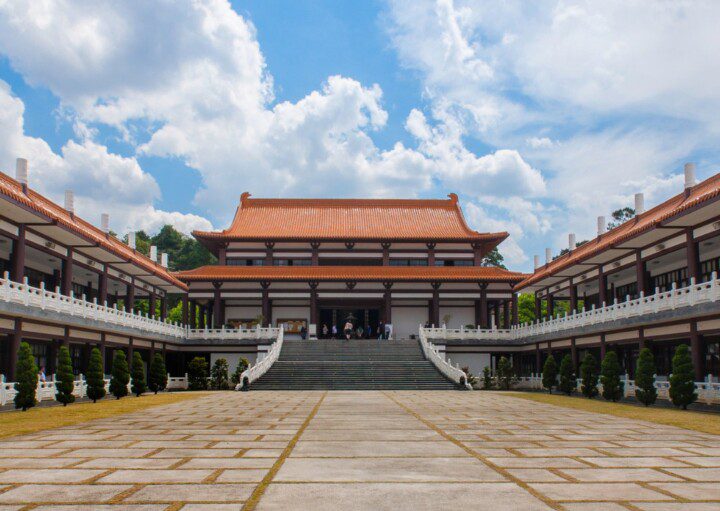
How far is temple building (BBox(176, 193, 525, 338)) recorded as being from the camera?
4100cm

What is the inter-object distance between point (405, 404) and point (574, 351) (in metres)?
16.4

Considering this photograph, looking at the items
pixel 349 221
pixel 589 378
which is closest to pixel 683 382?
pixel 589 378

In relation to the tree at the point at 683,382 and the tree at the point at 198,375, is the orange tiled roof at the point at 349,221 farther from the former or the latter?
the tree at the point at 683,382

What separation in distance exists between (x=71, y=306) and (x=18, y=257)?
2.49 m

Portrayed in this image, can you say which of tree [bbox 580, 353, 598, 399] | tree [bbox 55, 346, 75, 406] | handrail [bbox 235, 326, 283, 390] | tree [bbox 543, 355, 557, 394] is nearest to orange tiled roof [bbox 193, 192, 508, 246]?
handrail [bbox 235, 326, 283, 390]

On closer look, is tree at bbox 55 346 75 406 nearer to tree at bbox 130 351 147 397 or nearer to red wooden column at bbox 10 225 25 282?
red wooden column at bbox 10 225 25 282

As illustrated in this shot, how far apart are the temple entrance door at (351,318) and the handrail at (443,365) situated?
912 cm

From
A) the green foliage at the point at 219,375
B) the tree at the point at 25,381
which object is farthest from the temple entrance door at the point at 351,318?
the tree at the point at 25,381

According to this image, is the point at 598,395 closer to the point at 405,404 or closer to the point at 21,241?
the point at 405,404

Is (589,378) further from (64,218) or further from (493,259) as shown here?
(493,259)

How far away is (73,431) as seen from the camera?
12.1 metres

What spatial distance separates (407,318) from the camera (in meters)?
43.9

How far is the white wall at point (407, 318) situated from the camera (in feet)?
144

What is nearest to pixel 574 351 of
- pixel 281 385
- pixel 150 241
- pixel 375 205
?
pixel 281 385
